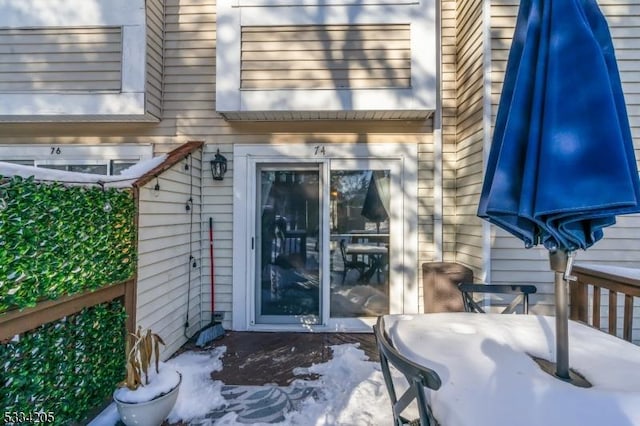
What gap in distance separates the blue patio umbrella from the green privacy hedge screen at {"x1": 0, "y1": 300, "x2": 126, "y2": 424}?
2.41 meters

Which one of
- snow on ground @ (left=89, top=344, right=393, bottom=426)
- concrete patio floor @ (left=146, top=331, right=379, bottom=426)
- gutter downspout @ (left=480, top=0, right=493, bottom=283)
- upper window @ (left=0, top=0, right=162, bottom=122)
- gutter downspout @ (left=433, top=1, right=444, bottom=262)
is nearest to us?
snow on ground @ (left=89, top=344, right=393, bottom=426)

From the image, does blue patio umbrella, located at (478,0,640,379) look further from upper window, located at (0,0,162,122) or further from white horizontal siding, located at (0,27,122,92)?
white horizontal siding, located at (0,27,122,92)

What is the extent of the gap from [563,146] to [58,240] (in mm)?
2495

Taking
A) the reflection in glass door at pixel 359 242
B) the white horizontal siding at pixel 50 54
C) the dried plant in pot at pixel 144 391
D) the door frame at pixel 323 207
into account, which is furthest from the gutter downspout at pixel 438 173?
the white horizontal siding at pixel 50 54

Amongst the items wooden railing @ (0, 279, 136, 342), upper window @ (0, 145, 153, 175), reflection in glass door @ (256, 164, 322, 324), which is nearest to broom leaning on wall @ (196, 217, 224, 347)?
reflection in glass door @ (256, 164, 322, 324)

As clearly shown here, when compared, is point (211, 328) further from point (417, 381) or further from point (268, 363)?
point (417, 381)

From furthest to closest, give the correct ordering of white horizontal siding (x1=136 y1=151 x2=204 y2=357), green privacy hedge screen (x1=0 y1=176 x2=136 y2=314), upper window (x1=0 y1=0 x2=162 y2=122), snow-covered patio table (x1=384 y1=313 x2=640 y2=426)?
upper window (x1=0 y1=0 x2=162 y2=122) → white horizontal siding (x1=136 y1=151 x2=204 y2=357) → green privacy hedge screen (x1=0 y1=176 x2=136 y2=314) → snow-covered patio table (x1=384 y1=313 x2=640 y2=426)

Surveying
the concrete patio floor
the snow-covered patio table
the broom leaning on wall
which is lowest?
the concrete patio floor

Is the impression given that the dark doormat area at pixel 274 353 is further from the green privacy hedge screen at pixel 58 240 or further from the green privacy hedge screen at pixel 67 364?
the green privacy hedge screen at pixel 58 240

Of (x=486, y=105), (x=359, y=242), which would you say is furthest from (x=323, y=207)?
(x=486, y=105)

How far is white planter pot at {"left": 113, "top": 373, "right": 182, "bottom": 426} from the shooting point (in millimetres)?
2041

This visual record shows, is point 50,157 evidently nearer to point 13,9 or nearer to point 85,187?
point 13,9

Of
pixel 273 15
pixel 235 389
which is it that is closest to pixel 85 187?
pixel 235 389

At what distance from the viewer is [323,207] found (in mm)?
4016
